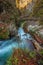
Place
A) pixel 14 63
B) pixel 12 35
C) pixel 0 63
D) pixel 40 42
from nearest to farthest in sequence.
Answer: pixel 14 63
pixel 0 63
pixel 40 42
pixel 12 35

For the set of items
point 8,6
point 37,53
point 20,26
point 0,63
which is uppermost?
point 8,6

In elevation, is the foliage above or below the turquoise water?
above

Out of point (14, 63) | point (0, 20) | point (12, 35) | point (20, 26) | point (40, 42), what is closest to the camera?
point (14, 63)

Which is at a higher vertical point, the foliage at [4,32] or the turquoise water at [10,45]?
the foliage at [4,32]

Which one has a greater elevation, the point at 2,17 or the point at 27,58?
the point at 2,17

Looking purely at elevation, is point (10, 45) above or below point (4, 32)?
below

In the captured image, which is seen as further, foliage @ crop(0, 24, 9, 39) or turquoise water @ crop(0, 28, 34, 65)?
foliage @ crop(0, 24, 9, 39)

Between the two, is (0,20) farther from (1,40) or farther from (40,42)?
(40,42)

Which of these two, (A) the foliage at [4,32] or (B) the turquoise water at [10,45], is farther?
(A) the foliage at [4,32]

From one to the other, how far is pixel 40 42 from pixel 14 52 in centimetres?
343

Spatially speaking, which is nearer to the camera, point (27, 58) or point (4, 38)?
point (27, 58)

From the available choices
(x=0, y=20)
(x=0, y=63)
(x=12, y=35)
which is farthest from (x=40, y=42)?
(x=0, y=20)

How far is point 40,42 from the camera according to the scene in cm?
1220

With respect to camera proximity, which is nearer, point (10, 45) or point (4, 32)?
point (10, 45)
